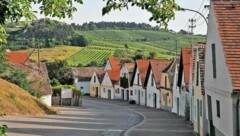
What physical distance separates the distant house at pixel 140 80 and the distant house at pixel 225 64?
47.8 m

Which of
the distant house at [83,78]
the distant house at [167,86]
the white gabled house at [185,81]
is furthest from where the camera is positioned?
the distant house at [83,78]

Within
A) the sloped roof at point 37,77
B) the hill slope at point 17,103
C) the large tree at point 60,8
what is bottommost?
the hill slope at point 17,103

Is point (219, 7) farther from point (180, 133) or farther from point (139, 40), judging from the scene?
point (139, 40)

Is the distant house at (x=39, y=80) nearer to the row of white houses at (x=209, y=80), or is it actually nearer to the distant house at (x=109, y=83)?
the row of white houses at (x=209, y=80)

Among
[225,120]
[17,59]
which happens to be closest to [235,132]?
[225,120]

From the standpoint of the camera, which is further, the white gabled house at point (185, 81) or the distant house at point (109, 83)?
the distant house at point (109, 83)

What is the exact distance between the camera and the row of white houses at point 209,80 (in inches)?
589

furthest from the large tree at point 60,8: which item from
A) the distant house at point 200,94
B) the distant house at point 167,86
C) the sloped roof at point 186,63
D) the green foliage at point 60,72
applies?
the green foliage at point 60,72

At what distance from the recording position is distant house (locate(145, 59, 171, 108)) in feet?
196

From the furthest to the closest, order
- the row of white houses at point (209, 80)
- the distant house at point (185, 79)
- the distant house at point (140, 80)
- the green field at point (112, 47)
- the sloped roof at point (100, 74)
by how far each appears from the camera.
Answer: the green field at point (112, 47) → the sloped roof at point (100, 74) → the distant house at point (140, 80) → the distant house at point (185, 79) → the row of white houses at point (209, 80)

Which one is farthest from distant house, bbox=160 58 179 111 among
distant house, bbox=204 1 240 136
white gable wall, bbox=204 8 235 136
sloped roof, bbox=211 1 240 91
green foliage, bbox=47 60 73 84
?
green foliage, bbox=47 60 73 84

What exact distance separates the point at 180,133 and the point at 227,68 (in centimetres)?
1677

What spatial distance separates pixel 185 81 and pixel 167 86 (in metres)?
12.3

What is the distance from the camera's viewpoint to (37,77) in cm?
5684
